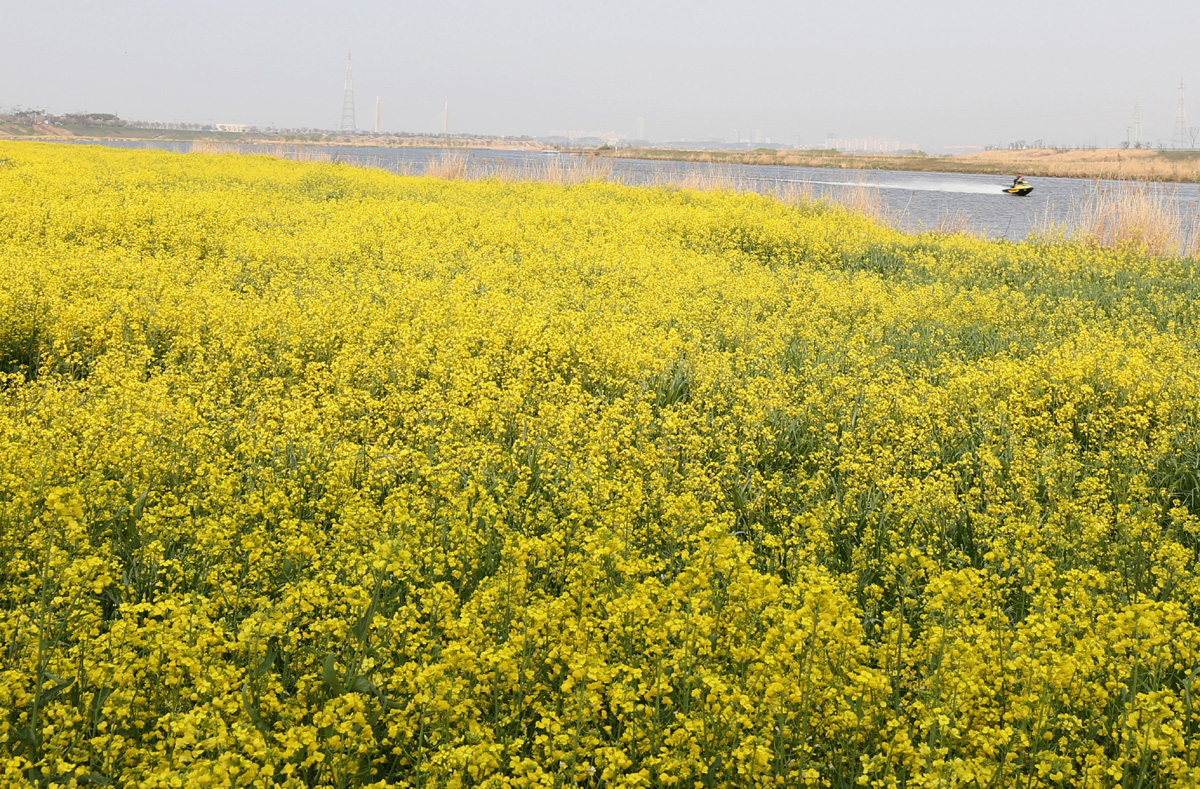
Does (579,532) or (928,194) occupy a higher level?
(928,194)

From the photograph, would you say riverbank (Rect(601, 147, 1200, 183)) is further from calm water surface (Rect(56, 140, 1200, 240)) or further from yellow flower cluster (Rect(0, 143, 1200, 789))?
yellow flower cluster (Rect(0, 143, 1200, 789))

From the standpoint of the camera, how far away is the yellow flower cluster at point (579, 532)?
2.40 metres

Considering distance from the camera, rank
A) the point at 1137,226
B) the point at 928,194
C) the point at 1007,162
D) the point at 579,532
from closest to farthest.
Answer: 1. the point at 579,532
2. the point at 1137,226
3. the point at 928,194
4. the point at 1007,162

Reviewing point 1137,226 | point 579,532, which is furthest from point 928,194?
point 579,532

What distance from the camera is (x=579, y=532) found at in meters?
3.54

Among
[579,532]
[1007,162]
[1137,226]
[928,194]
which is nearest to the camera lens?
[579,532]

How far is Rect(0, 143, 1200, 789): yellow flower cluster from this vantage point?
2398 mm

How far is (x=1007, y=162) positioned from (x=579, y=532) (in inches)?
2908

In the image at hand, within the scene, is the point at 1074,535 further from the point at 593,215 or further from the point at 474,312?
the point at 593,215

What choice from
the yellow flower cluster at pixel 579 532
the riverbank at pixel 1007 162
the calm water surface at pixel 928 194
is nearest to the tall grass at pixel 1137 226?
the calm water surface at pixel 928 194

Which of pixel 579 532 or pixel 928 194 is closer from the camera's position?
pixel 579 532

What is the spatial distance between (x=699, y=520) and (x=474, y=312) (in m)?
4.34

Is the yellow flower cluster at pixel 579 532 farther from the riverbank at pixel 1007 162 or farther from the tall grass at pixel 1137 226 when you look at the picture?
the riverbank at pixel 1007 162

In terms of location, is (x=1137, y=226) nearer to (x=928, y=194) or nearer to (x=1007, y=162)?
(x=928, y=194)
